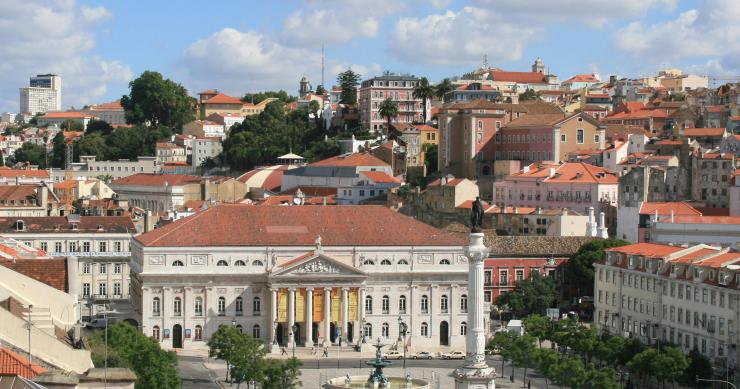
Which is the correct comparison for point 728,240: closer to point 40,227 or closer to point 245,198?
point 40,227

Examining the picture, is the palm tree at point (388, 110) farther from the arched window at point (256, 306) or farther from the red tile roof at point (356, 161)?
the arched window at point (256, 306)

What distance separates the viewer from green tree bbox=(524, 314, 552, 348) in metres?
87.2

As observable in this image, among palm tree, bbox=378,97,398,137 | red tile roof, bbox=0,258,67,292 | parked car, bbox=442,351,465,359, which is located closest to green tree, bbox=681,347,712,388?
parked car, bbox=442,351,465,359

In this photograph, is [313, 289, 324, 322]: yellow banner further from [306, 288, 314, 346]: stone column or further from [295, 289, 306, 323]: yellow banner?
[295, 289, 306, 323]: yellow banner

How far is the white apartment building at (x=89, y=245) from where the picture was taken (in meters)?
109

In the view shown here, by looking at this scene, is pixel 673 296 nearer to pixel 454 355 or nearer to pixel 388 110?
pixel 454 355

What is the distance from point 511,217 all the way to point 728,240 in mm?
27008

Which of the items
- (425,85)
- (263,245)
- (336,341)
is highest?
(425,85)

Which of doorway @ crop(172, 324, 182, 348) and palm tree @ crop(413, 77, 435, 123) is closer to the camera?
doorway @ crop(172, 324, 182, 348)

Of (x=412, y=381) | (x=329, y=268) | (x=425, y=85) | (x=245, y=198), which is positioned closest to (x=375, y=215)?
(x=329, y=268)

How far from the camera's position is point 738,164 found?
128 meters

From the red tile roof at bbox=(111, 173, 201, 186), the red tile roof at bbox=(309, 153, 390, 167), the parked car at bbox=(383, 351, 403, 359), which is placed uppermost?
the red tile roof at bbox=(309, 153, 390, 167)

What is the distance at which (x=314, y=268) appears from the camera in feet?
322

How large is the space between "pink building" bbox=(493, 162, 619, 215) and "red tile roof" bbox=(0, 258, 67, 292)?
88126 millimetres
